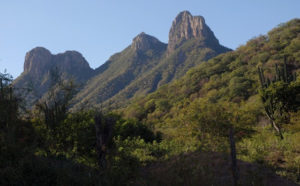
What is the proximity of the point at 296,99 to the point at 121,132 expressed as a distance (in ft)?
38.5

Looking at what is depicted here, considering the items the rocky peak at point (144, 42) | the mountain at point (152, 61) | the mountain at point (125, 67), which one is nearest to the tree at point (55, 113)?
the mountain at point (152, 61)

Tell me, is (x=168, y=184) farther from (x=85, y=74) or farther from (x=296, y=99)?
(x=85, y=74)

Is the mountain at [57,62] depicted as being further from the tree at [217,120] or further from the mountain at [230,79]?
the tree at [217,120]

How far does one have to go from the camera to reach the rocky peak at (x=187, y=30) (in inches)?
5994

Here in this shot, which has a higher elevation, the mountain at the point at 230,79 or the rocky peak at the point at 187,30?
the rocky peak at the point at 187,30

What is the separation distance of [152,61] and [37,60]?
7379 centimetres

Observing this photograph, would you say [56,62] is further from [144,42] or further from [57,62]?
[144,42]

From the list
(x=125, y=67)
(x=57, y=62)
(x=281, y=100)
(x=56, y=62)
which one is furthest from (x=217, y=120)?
(x=57, y=62)

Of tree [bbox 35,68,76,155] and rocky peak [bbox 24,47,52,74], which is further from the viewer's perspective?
rocky peak [bbox 24,47,52,74]

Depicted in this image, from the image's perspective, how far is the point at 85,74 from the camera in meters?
163

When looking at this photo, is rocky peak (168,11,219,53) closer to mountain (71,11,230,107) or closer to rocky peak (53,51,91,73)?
mountain (71,11,230,107)

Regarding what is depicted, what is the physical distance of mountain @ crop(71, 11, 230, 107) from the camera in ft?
366

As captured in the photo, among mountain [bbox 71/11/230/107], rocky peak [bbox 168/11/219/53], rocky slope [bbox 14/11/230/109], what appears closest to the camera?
mountain [bbox 71/11/230/107]

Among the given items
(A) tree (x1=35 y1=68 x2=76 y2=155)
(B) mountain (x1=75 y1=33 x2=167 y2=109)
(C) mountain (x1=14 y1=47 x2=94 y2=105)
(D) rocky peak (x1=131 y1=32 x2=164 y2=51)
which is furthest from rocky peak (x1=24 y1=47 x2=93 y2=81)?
(A) tree (x1=35 y1=68 x2=76 y2=155)
